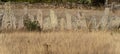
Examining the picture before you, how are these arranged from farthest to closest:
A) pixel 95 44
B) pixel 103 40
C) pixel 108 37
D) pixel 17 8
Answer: pixel 17 8 → pixel 108 37 → pixel 103 40 → pixel 95 44

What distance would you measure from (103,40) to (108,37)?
23.6 inches

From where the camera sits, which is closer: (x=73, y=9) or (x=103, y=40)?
(x=103, y=40)

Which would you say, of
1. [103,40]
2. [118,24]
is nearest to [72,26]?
[118,24]

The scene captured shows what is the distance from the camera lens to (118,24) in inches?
487

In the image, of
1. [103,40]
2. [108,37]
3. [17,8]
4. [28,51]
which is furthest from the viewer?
[17,8]

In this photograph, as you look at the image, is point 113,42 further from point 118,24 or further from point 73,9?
point 73,9

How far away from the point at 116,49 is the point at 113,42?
2.76ft

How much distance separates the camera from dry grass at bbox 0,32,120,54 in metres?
6.80

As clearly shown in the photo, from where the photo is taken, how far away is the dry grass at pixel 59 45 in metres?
6.80

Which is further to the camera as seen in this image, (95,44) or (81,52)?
(95,44)

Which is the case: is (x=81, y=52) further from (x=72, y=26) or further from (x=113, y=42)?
(x=72, y=26)

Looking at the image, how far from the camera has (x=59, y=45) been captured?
7.27m

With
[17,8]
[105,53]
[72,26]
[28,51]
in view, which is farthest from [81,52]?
[17,8]

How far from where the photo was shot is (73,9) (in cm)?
2003
